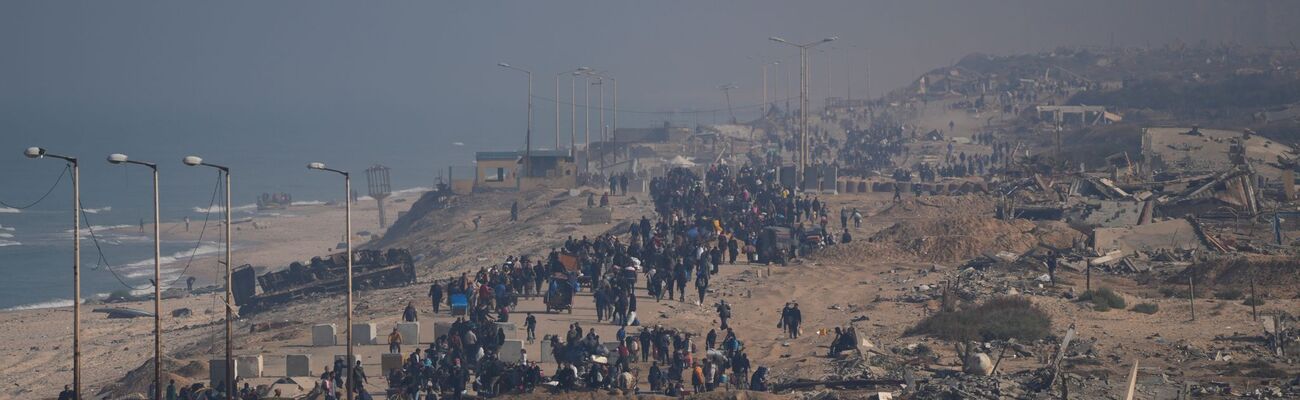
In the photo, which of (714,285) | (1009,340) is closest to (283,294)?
(714,285)

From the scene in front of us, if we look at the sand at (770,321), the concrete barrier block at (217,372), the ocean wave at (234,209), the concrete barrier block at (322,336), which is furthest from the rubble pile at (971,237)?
the ocean wave at (234,209)

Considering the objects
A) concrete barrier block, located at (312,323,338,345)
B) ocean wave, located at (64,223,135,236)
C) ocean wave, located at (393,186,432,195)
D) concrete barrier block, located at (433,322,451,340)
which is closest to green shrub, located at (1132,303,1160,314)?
concrete barrier block, located at (433,322,451,340)

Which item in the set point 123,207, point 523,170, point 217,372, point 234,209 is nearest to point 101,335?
point 217,372

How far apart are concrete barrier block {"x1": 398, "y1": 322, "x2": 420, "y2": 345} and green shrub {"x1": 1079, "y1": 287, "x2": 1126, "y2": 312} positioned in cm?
1250

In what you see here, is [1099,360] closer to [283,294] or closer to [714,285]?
[714,285]

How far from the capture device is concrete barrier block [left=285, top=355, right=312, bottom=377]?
26.4m

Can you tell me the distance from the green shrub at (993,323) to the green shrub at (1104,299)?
1440 millimetres

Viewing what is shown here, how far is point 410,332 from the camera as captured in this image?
29109mm

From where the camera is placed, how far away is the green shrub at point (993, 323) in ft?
88.9

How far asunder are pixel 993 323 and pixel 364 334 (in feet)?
36.7

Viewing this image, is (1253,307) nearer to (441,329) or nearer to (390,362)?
(441,329)

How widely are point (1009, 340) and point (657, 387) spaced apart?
616 centimetres

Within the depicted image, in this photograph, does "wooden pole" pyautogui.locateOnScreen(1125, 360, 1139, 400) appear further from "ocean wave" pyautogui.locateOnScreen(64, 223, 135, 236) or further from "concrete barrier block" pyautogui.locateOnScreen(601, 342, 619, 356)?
"ocean wave" pyautogui.locateOnScreen(64, 223, 135, 236)

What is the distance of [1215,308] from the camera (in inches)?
1166
